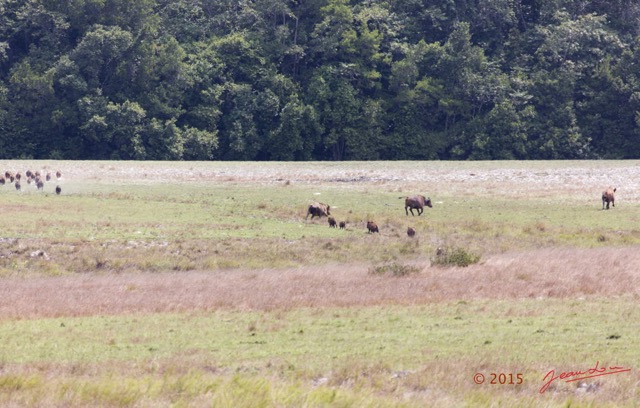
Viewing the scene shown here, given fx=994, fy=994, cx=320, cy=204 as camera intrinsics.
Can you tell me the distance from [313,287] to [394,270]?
3.07 metres

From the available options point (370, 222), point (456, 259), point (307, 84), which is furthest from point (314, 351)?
point (307, 84)

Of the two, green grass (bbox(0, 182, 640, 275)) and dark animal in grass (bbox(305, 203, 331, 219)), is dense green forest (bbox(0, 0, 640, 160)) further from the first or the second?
dark animal in grass (bbox(305, 203, 331, 219))

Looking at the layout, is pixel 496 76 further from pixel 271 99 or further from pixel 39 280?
pixel 39 280

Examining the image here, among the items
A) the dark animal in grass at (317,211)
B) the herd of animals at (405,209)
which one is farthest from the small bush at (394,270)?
the dark animal in grass at (317,211)

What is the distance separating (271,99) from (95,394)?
7078cm

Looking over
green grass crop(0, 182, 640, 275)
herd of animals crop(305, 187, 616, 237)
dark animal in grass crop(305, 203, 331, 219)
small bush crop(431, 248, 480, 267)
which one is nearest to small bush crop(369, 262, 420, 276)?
small bush crop(431, 248, 480, 267)

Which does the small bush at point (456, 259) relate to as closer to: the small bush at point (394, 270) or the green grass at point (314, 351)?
the small bush at point (394, 270)

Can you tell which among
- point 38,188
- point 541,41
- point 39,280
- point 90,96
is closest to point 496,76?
point 541,41

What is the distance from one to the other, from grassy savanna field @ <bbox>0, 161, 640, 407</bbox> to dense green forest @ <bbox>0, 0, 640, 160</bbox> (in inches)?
1308

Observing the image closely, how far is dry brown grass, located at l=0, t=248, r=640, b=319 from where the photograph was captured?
2103cm

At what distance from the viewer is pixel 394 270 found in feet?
84.1

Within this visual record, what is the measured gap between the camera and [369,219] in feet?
131

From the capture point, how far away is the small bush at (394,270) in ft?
83.9

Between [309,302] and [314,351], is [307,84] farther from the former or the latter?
[314,351]
